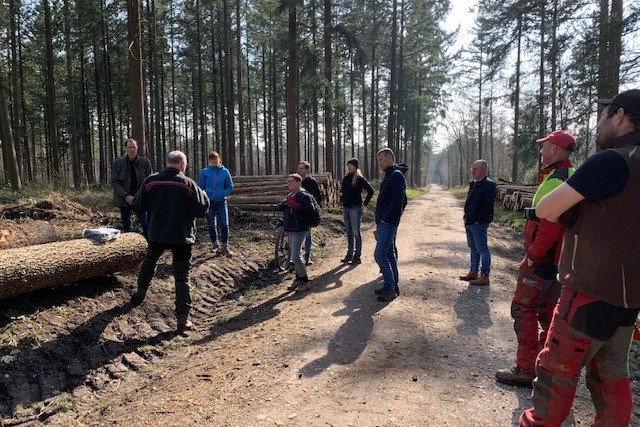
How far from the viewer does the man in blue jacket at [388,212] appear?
19.9 ft

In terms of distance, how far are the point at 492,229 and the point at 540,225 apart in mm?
11355

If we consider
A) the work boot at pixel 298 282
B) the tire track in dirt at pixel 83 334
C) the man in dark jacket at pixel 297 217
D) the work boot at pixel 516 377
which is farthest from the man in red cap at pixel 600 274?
the work boot at pixel 298 282

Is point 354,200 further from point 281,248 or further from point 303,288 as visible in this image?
point 303,288

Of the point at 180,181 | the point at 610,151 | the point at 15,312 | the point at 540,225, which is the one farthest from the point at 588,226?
the point at 15,312

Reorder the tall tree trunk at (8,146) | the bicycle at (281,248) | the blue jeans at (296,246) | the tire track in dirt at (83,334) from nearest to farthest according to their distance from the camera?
the tire track in dirt at (83,334) → the blue jeans at (296,246) → the bicycle at (281,248) → the tall tree trunk at (8,146)

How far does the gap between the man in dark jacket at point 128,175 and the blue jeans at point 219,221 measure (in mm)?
1305

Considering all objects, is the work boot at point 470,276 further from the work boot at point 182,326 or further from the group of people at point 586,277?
the work boot at point 182,326

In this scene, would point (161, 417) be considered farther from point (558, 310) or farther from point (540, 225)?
point (540, 225)

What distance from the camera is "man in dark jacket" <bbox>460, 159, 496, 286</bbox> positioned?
268 inches

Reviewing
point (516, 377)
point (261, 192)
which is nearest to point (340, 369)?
point (516, 377)

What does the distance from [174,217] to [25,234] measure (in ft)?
9.96

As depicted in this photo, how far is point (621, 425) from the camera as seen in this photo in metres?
2.41

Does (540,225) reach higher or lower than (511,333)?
higher

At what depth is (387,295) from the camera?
20.3 feet
